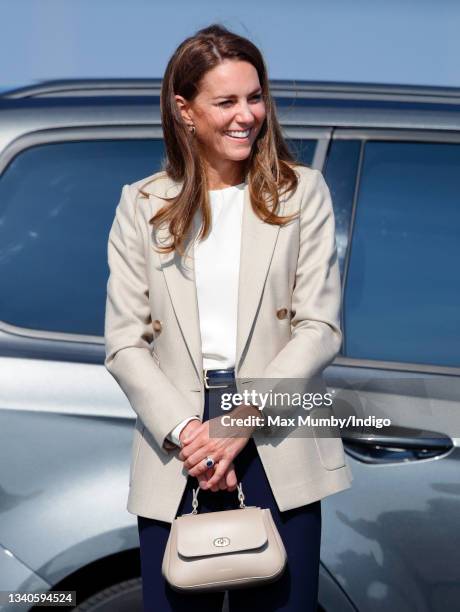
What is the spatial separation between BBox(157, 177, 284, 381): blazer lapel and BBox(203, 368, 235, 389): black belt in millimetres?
20

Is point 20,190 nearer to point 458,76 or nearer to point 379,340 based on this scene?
point 379,340

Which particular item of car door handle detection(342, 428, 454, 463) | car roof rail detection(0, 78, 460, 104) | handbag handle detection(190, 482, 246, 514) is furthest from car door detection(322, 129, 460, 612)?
handbag handle detection(190, 482, 246, 514)

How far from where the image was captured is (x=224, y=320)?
7.30ft

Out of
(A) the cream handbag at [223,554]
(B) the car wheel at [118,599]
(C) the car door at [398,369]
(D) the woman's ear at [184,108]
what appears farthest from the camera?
(B) the car wheel at [118,599]

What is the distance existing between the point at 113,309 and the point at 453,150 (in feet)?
3.36

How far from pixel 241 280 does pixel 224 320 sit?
0.28 ft

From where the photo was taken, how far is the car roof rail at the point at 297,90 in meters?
2.98

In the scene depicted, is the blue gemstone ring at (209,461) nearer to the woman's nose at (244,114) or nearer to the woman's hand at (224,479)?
the woman's hand at (224,479)

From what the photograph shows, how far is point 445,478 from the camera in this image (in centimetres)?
249

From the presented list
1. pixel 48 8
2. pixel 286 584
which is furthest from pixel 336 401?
pixel 48 8

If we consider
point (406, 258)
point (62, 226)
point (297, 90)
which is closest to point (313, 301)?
point (406, 258)

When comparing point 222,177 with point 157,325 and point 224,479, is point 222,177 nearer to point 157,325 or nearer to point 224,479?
point 157,325

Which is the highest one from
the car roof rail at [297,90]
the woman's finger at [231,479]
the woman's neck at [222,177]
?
the car roof rail at [297,90]

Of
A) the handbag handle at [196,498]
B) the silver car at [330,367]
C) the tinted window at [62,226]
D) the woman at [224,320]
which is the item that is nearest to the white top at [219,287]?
the woman at [224,320]
